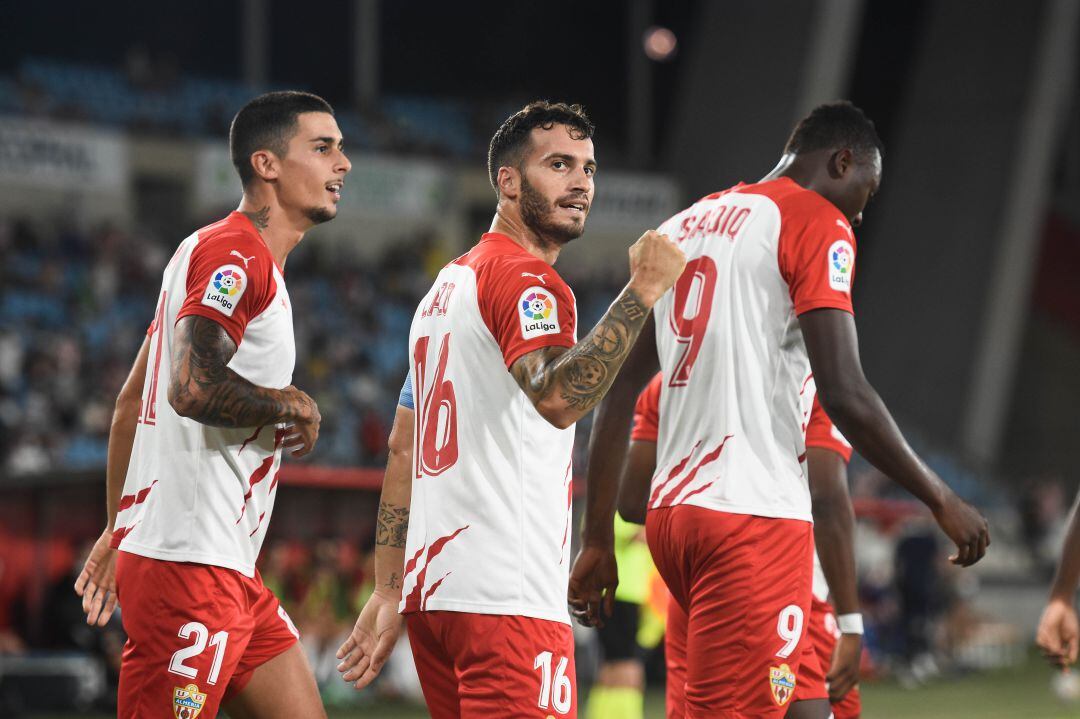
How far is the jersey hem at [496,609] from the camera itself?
3635 mm

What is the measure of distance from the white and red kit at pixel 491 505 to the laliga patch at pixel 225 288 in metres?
0.72

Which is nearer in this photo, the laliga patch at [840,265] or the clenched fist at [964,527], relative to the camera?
the clenched fist at [964,527]

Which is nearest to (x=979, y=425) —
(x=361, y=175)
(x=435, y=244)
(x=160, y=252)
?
(x=435, y=244)

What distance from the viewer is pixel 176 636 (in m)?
4.24

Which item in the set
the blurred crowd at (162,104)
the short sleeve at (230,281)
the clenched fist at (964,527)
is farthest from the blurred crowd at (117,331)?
the clenched fist at (964,527)

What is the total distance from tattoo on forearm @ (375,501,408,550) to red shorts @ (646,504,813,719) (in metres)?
0.78

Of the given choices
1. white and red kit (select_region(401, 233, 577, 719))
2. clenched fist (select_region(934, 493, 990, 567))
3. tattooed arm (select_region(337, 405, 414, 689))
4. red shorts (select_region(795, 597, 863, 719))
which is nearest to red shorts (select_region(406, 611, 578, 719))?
white and red kit (select_region(401, 233, 577, 719))

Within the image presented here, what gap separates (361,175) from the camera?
22.7m

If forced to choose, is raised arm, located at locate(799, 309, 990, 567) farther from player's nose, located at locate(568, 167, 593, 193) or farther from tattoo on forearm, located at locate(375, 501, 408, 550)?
tattoo on forearm, located at locate(375, 501, 408, 550)

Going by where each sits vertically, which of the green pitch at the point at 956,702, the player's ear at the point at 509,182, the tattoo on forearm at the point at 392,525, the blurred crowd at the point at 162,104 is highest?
the blurred crowd at the point at 162,104

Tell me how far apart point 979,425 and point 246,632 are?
24899 millimetres

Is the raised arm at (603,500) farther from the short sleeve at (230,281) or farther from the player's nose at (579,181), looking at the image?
the short sleeve at (230,281)

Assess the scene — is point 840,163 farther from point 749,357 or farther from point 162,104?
point 162,104

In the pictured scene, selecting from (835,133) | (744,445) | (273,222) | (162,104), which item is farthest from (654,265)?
(162,104)
